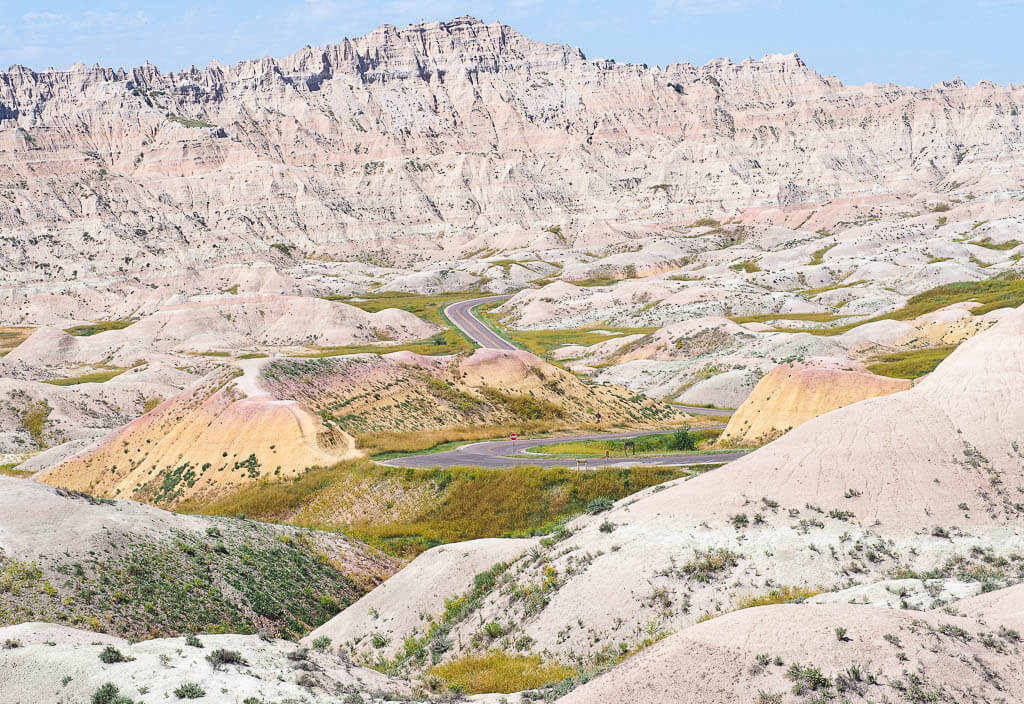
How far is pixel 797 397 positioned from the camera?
5450 cm

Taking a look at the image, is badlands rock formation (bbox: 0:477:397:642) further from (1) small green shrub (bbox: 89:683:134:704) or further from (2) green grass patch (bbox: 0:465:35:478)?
(2) green grass patch (bbox: 0:465:35:478)

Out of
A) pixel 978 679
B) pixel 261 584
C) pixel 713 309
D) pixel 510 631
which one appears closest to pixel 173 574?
pixel 261 584

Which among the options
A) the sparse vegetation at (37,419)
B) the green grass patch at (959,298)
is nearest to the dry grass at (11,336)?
the sparse vegetation at (37,419)

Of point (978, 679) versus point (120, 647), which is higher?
point (978, 679)

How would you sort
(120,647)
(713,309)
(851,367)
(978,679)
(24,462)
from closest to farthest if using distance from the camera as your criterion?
(978,679), (120,647), (851,367), (24,462), (713,309)

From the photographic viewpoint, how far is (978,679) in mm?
14359

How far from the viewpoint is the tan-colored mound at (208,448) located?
161 feet

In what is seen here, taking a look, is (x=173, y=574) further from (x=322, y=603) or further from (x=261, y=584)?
(x=322, y=603)

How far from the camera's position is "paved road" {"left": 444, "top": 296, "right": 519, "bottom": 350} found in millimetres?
127375

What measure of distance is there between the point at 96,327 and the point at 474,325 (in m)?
79.1

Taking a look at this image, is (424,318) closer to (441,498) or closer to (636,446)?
(636,446)

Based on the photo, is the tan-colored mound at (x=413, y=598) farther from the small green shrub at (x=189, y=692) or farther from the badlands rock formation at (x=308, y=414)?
the badlands rock formation at (x=308, y=414)

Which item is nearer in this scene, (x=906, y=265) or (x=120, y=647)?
(x=120, y=647)

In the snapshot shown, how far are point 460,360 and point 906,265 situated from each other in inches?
4663
